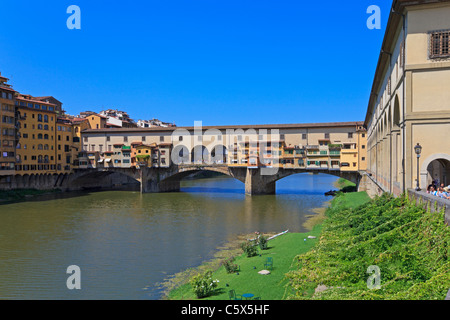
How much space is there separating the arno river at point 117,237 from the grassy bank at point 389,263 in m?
7.28

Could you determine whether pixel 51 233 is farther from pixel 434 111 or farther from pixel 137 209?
pixel 434 111

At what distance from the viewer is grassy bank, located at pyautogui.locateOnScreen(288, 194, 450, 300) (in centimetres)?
815

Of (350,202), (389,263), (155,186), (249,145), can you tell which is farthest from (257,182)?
(389,263)

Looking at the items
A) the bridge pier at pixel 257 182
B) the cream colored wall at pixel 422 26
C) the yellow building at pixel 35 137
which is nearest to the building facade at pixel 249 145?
the bridge pier at pixel 257 182

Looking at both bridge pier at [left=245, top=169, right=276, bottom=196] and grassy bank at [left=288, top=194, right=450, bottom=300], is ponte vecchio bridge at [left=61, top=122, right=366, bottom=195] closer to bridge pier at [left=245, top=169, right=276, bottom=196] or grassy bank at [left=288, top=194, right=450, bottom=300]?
bridge pier at [left=245, top=169, right=276, bottom=196]

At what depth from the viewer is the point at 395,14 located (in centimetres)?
1600

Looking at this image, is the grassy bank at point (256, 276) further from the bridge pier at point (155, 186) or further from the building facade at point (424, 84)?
the bridge pier at point (155, 186)

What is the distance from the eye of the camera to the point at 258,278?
13.9m

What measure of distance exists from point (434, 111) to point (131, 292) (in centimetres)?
1596

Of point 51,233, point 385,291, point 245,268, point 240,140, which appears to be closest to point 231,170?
point 240,140

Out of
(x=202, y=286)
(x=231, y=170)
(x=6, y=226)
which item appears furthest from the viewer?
(x=231, y=170)

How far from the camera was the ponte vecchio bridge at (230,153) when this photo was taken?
51.0 metres

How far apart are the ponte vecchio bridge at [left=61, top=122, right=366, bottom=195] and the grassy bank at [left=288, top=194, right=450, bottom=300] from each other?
36025mm

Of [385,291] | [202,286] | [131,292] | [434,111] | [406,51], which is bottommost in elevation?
[131,292]
